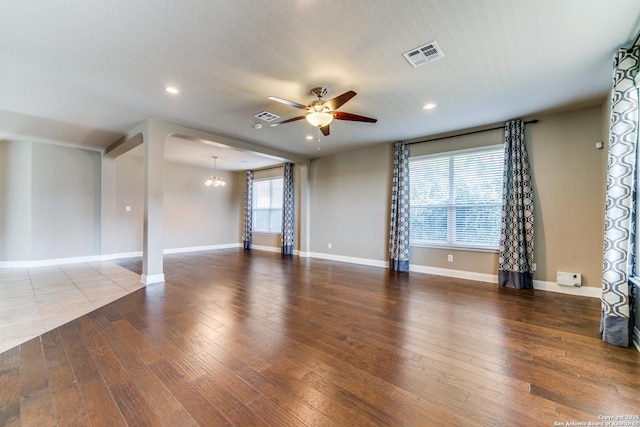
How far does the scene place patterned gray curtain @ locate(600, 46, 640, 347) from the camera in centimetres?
233

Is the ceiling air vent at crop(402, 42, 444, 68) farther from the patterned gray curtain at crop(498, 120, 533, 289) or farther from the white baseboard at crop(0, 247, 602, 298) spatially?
the white baseboard at crop(0, 247, 602, 298)

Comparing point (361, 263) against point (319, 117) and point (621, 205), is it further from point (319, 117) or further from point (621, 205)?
point (621, 205)

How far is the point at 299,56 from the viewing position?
2604 mm

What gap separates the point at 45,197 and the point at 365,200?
725cm

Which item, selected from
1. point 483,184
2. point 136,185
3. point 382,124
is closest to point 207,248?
point 136,185

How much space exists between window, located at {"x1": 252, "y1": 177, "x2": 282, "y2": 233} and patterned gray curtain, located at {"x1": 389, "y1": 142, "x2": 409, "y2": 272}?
13.3ft

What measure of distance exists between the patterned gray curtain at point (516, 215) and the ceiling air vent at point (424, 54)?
263 cm

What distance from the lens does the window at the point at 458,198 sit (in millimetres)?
4625

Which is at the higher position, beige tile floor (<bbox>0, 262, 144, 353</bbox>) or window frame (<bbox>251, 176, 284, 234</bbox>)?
window frame (<bbox>251, 176, 284, 234</bbox>)

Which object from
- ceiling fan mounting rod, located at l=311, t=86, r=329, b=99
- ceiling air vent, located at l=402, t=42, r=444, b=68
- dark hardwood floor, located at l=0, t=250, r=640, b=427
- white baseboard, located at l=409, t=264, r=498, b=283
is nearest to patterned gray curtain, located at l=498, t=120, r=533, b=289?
white baseboard, located at l=409, t=264, r=498, b=283

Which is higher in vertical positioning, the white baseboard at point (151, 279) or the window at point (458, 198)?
the window at point (458, 198)

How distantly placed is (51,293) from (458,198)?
22.5ft

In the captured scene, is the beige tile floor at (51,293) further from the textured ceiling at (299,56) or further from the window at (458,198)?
the window at (458,198)

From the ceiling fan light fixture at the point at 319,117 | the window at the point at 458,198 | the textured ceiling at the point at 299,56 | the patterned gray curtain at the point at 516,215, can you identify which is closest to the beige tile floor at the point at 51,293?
the textured ceiling at the point at 299,56
